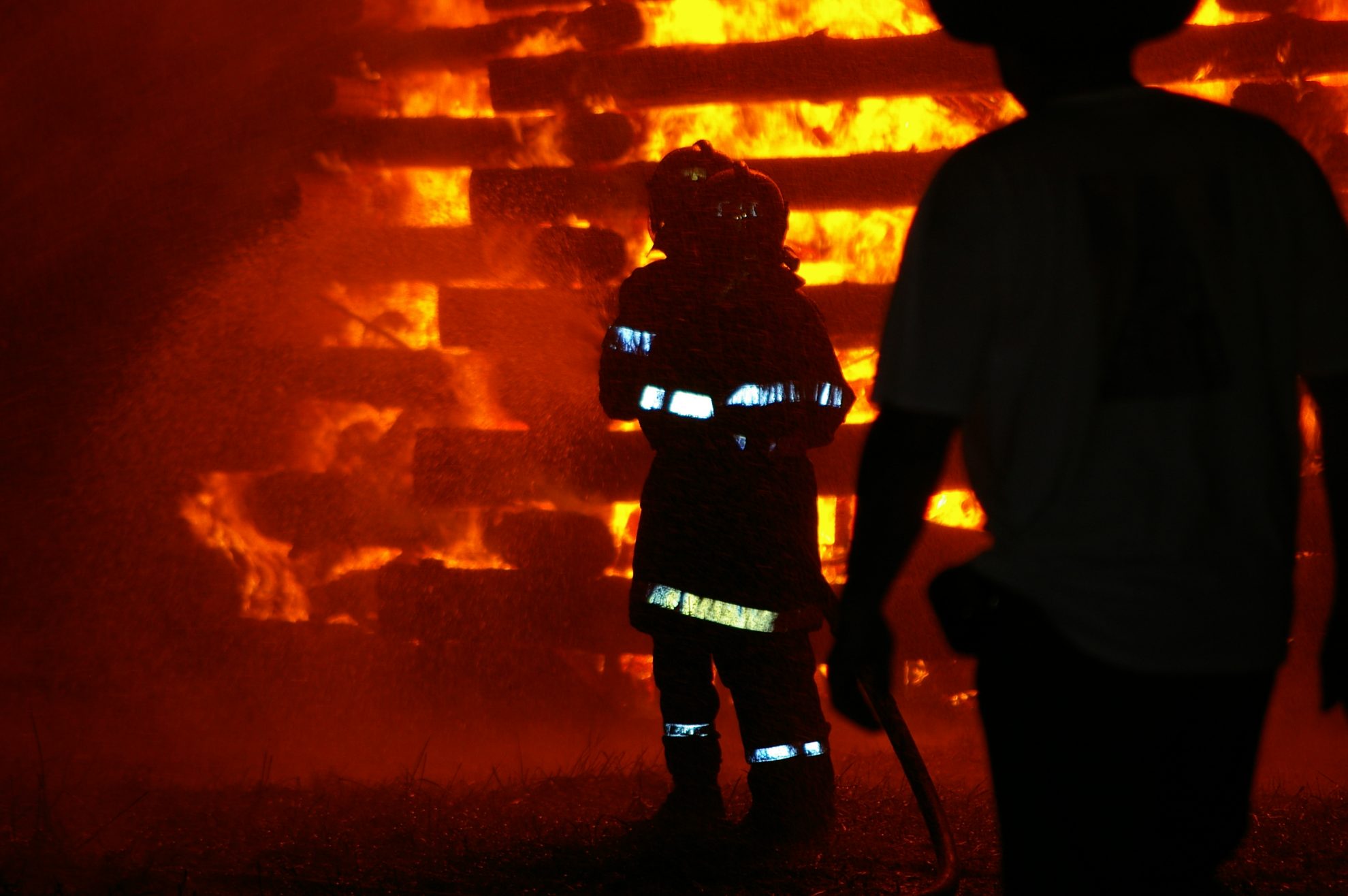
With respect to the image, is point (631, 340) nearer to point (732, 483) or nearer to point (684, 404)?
point (684, 404)

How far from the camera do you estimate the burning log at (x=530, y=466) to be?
16.3ft

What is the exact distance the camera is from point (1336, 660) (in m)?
1.54

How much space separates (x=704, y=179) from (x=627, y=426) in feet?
5.62

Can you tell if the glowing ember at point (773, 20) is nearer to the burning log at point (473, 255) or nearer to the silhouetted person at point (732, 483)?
the burning log at point (473, 255)

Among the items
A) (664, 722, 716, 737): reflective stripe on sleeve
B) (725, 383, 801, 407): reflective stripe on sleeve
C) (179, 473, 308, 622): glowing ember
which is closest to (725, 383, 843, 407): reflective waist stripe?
(725, 383, 801, 407): reflective stripe on sleeve

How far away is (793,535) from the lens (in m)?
3.38

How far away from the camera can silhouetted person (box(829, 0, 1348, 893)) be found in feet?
4.48

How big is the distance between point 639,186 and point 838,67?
96cm

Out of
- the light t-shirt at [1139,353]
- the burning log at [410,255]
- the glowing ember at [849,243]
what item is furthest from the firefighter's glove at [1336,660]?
the burning log at [410,255]

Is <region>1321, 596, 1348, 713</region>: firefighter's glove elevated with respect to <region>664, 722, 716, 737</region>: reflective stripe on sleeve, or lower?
elevated

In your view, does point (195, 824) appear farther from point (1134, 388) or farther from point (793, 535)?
point (1134, 388)

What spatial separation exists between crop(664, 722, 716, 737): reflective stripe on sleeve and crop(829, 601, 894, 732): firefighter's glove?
193 centimetres

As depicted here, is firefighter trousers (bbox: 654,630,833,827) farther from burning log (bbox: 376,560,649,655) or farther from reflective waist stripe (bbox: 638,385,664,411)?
burning log (bbox: 376,560,649,655)

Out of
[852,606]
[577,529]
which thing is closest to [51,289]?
[577,529]
